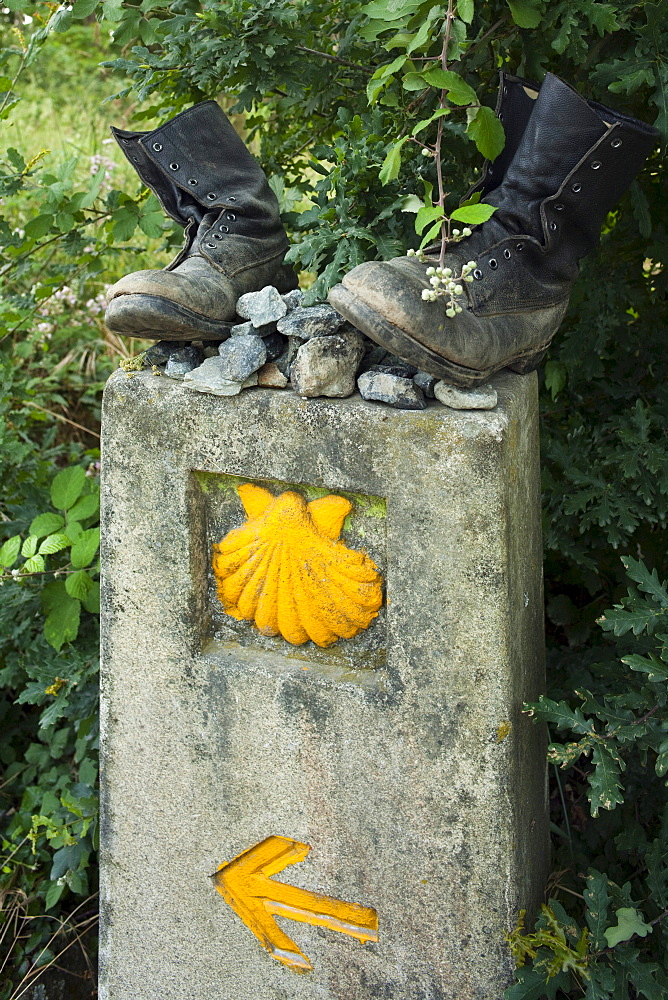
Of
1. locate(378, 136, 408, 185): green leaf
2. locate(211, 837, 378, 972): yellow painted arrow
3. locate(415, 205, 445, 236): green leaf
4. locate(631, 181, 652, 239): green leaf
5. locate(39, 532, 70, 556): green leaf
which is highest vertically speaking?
locate(378, 136, 408, 185): green leaf

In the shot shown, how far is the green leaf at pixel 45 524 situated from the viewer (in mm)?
2543

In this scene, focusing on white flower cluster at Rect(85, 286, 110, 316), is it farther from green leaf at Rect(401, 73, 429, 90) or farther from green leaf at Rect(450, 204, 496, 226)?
green leaf at Rect(450, 204, 496, 226)

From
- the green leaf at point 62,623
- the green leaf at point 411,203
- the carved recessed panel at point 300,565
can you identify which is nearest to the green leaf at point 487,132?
the green leaf at point 411,203

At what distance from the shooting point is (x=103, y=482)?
1.85 m

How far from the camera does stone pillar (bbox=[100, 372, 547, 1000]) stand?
1.58 m

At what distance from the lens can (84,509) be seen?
8.43 feet

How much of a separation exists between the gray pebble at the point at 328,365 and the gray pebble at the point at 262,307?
141 mm

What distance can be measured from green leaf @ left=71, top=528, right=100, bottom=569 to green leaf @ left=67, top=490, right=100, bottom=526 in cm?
7

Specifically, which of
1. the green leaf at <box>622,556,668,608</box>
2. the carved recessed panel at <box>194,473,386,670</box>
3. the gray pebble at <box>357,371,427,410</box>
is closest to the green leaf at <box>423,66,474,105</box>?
the gray pebble at <box>357,371,427,410</box>

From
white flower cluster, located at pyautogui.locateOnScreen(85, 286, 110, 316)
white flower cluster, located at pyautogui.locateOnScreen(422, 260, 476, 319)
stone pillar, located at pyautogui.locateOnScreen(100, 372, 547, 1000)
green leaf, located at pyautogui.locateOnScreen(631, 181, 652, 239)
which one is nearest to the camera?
white flower cluster, located at pyautogui.locateOnScreen(422, 260, 476, 319)

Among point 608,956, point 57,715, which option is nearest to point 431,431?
point 608,956

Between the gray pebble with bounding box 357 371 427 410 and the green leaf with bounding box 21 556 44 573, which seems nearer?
the gray pebble with bounding box 357 371 427 410

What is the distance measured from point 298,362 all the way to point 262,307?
0.19 metres

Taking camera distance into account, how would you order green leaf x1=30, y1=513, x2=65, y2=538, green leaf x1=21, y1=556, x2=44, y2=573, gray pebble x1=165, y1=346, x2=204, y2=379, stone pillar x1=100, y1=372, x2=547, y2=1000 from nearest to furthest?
1. stone pillar x1=100, y1=372, x2=547, y2=1000
2. gray pebble x1=165, y1=346, x2=204, y2=379
3. green leaf x1=21, y1=556, x2=44, y2=573
4. green leaf x1=30, y1=513, x2=65, y2=538
